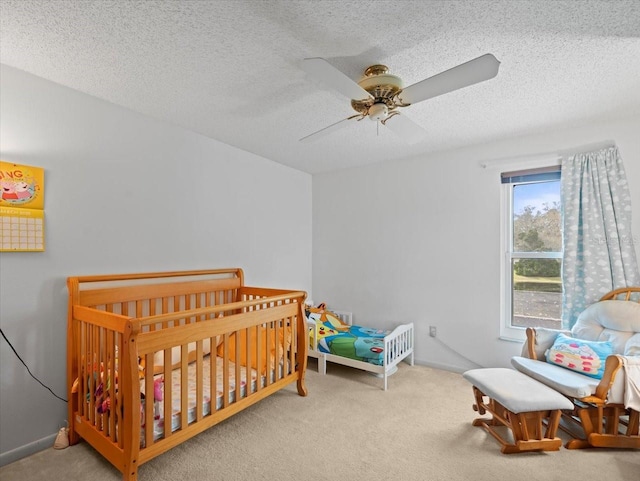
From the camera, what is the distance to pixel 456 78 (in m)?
1.45

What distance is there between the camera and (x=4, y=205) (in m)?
1.79

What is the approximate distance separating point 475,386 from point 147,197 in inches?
106

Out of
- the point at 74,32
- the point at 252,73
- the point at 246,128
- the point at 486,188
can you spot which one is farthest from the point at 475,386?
the point at 74,32

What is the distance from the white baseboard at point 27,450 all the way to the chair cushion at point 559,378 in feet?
9.95

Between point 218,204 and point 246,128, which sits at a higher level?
point 246,128

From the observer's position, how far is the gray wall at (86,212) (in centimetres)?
186

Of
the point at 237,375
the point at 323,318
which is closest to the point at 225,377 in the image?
the point at 237,375

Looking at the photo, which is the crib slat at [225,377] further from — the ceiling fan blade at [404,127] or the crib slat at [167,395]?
the ceiling fan blade at [404,127]

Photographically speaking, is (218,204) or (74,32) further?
(218,204)

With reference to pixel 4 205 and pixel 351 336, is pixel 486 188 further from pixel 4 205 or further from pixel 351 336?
pixel 4 205

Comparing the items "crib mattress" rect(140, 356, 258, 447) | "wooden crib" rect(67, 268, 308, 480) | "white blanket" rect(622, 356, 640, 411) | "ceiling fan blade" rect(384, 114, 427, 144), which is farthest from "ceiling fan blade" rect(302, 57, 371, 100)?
"white blanket" rect(622, 356, 640, 411)

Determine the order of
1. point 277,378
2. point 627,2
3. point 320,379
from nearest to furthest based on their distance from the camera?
point 627,2
point 277,378
point 320,379

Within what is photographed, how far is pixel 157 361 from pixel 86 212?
1092 millimetres

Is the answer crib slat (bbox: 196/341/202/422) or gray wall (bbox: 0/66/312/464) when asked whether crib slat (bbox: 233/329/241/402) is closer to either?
crib slat (bbox: 196/341/202/422)
